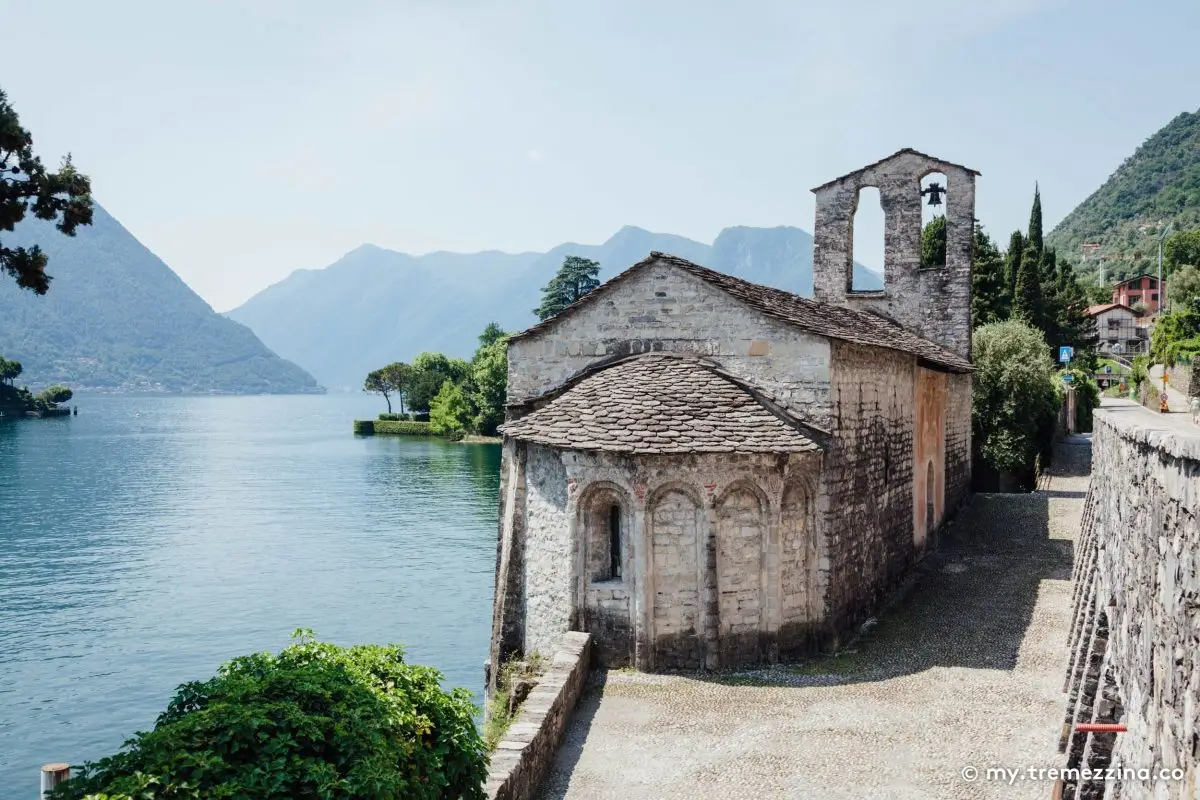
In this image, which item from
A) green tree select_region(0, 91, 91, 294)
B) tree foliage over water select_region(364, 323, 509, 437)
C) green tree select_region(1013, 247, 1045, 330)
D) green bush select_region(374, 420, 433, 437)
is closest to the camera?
green tree select_region(0, 91, 91, 294)

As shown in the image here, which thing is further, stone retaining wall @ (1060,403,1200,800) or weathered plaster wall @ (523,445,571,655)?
weathered plaster wall @ (523,445,571,655)

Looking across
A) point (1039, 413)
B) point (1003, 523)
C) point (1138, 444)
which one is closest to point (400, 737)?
point (1138, 444)

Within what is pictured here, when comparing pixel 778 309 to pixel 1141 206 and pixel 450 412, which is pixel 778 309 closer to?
pixel 450 412

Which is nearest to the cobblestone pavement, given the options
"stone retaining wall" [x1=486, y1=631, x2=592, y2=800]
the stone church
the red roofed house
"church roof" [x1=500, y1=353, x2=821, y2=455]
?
"stone retaining wall" [x1=486, y1=631, x2=592, y2=800]

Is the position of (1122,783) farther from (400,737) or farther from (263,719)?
(263,719)

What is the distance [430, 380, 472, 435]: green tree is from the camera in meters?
84.1

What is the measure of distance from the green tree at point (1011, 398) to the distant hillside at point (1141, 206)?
86.3 metres

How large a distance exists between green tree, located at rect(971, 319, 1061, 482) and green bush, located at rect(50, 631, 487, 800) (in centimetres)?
2509

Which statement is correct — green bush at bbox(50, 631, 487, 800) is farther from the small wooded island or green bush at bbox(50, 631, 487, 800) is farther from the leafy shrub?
the small wooded island

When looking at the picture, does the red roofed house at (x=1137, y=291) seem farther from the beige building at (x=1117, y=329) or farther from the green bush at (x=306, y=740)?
the green bush at (x=306, y=740)

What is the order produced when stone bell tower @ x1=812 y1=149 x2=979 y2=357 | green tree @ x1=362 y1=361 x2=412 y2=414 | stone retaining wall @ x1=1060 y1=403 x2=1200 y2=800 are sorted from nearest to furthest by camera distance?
stone retaining wall @ x1=1060 y1=403 x2=1200 y2=800, stone bell tower @ x1=812 y1=149 x2=979 y2=357, green tree @ x1=362 y1=361 x2=412 y2=414

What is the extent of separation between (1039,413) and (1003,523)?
29.7 feet

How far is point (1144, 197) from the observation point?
145 metres

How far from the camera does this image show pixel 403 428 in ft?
302
